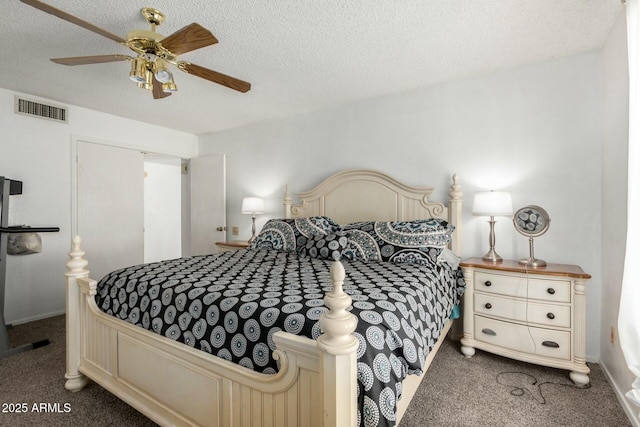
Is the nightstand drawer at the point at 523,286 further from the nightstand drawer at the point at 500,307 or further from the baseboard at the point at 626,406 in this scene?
the baseboard at the point at 626,406

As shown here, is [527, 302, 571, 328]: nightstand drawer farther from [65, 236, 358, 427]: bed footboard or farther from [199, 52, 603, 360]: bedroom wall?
[65, 236, 358, 427]: bed footboard

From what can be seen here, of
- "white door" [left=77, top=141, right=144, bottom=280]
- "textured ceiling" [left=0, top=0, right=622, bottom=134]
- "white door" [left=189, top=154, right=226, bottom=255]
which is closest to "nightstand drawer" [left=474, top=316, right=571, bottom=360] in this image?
"textured ceiling" [left=0, top=0, right=622, bottom=134]

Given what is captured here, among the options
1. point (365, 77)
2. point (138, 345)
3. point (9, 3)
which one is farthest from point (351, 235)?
point (9, 3)

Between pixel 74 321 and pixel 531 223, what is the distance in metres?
3.26

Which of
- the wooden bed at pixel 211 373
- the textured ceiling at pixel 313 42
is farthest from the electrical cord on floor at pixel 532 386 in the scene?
the textured ceiling at pixel 313 42

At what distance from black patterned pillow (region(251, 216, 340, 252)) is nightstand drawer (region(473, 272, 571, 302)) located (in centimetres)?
129

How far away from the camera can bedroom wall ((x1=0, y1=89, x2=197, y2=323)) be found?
3037 mm

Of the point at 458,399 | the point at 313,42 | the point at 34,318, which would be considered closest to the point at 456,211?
the point at 458,399

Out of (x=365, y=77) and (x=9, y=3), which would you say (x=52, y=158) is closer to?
(x=9, y=3)

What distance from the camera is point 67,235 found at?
11.2 ft

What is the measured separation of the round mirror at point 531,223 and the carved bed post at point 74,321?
10.0 ft

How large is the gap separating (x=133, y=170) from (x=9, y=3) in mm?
2442

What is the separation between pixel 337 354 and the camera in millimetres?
890

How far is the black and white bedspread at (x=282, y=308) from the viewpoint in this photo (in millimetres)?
1053
